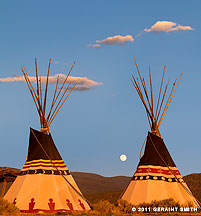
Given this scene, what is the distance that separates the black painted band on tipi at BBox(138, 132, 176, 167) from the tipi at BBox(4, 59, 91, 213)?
2673 millimetres

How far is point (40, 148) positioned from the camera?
587 inches

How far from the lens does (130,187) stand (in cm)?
1545

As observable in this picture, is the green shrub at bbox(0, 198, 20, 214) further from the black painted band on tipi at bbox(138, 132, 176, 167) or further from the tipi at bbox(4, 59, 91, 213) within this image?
the black painted band on tipi at bbox(138, 132, 176, 167)

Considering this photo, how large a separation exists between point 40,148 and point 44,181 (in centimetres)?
122

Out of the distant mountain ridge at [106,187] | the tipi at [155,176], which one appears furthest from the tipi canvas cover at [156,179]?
the distant mountain ridge at [106,187]

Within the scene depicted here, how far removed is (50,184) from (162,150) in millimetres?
4269

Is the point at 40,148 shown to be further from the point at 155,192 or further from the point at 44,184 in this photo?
the point at 155,192

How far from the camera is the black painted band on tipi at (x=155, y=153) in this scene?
50.8ft

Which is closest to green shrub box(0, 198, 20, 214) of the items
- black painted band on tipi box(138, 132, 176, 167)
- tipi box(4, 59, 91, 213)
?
tipi box(4, 59, 91, 213)

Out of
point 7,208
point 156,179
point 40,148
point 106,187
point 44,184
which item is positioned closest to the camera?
point 7,208

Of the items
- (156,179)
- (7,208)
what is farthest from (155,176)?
(7,208)

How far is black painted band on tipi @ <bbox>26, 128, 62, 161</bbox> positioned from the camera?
1482 centimetres

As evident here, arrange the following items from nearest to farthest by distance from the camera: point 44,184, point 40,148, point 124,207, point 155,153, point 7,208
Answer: point 7,208
point 44,184
point 124,207
point 40,148
point 155,153

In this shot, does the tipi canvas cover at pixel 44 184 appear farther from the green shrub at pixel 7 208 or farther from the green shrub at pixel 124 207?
the green shrub at pixel 124 207
